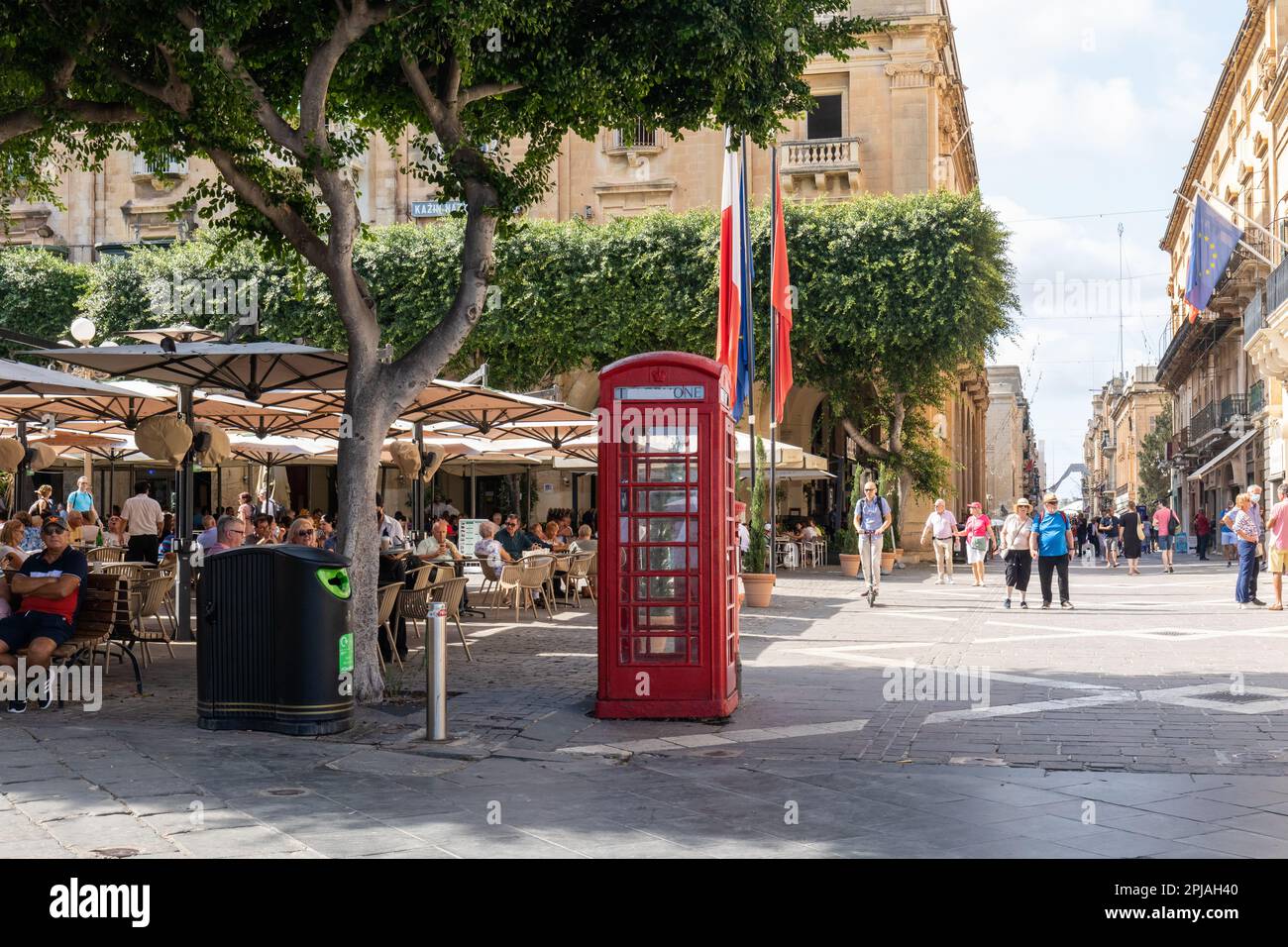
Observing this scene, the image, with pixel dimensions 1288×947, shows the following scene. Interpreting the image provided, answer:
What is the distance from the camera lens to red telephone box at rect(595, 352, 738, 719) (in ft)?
28.9

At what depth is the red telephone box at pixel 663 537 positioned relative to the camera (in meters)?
8.80

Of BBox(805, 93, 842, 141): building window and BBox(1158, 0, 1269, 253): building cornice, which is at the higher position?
BBox(1158, 0, 1269, 253): building cornice

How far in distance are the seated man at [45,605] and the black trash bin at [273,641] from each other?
1.52m

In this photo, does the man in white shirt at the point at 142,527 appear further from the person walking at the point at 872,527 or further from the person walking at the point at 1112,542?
the person walking at the point at 1112,542

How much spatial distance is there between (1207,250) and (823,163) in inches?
417

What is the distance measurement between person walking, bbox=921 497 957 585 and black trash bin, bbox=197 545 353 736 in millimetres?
17583

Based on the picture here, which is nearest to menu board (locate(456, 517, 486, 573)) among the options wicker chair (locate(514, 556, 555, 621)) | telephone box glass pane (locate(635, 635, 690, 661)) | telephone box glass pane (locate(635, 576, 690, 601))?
wicker chair (locate(514, 556, 555, 621))

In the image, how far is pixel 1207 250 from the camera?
3127 cm

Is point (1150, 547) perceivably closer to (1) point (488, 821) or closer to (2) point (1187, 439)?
(2) point (1187, 439)

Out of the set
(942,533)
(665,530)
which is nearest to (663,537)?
(665,530)

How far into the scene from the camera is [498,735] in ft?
28.0

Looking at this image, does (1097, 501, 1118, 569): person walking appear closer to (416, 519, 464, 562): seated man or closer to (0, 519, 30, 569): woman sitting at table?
(416, 519, 464, 562): seated man

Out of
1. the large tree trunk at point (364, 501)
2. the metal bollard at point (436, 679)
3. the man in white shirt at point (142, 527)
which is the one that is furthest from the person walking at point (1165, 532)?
the metal bollard at point (436, 679)

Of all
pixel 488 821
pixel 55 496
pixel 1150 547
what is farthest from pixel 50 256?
pixel 1150 547
